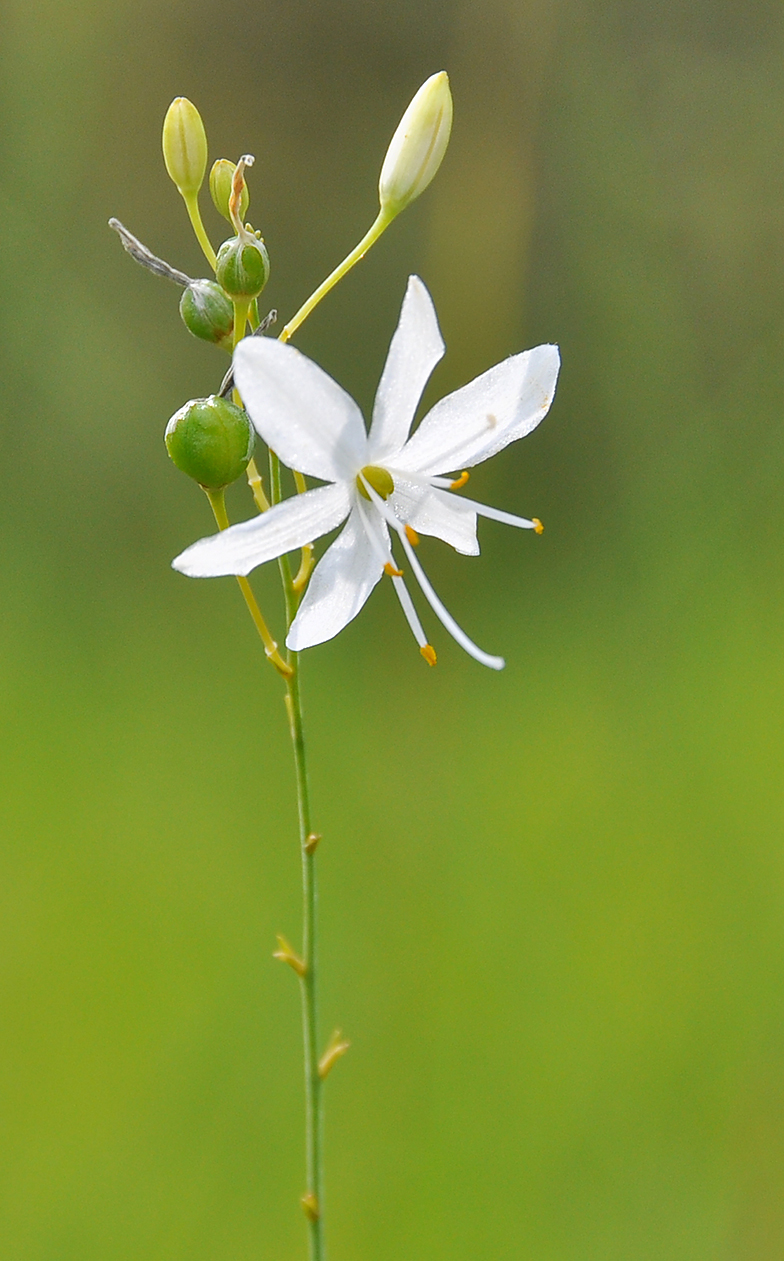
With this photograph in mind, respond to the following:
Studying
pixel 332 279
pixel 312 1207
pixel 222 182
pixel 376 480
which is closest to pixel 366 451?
pixel 376 480

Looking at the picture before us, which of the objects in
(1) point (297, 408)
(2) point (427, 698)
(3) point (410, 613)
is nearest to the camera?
(1) point (297, 408)

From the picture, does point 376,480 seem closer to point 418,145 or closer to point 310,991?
point 418,145

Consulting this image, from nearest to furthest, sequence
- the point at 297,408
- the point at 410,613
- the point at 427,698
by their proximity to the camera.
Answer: the point at 297,408
the point at 410,613
the point at 427,698

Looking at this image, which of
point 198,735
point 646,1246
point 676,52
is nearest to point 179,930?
point 198,735

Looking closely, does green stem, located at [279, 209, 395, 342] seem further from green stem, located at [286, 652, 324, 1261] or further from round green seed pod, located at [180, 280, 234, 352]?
green stem, located at [286, 652, 324, 1261]

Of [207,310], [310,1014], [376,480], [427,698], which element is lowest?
[310,1014]

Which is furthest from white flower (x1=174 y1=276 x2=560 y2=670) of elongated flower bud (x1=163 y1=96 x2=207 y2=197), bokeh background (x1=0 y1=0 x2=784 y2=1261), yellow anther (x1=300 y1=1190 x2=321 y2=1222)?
bokeh background (x1=0 y1=0 x2=784 y2=1261)
